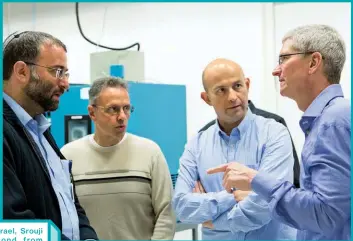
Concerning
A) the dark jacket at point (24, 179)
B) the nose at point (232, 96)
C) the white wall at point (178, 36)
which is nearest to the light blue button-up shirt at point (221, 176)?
the nose at point (232, 96)

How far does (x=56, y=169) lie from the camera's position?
1593 mm

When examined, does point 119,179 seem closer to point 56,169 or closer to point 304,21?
point 56,169

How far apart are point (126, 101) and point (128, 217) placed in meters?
0.56

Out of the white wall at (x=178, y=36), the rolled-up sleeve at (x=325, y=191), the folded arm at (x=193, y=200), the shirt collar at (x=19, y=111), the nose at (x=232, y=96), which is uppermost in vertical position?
the white wall at (x=178, y=36)

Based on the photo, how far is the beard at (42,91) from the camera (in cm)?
157

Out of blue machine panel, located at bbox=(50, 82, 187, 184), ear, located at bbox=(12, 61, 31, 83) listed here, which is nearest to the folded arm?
ear, located at bbox=(12, 61, 31, 83)

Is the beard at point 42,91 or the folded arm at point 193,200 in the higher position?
the beard at point 42,91

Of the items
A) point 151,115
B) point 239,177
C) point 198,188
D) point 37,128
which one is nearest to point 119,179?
point 198,188

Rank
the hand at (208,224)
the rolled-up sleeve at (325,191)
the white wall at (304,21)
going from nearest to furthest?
the rolled-up sleeve at (325,191) → the hand at (208,224) → the white wall at (304,21)

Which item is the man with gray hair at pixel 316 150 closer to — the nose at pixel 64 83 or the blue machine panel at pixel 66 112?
the nose at pixel 64 83

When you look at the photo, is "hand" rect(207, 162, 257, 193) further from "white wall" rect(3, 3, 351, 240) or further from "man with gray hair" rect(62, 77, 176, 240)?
"white wall" rect(3, 3, 351, 240)

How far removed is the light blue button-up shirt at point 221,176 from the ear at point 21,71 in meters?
0.80

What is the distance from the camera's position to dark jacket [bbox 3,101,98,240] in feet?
4.16

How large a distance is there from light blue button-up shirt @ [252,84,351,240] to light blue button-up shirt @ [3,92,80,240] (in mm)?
634
